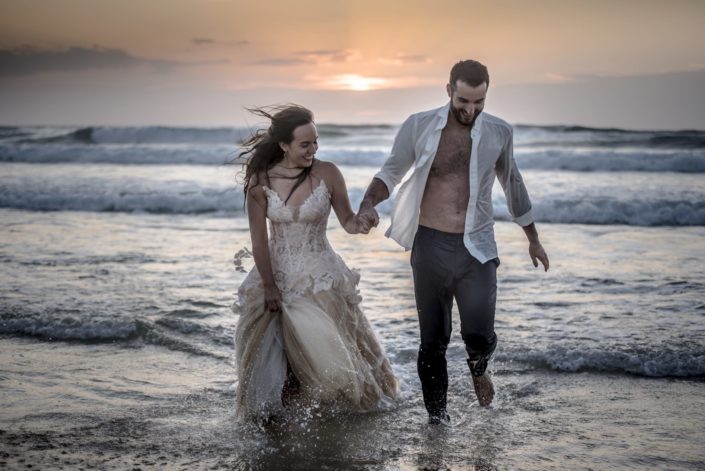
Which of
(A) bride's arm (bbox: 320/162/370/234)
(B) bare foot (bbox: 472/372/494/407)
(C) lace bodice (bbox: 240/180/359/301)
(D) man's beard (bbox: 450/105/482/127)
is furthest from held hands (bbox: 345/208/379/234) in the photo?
(B) bare foot (bbox: 472/372/494/407)

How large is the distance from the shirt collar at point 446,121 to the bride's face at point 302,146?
789 mm

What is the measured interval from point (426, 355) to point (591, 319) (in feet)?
10.6

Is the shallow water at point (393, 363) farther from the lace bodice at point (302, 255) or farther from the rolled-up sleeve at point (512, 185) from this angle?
the rolled-up sleeve at point (512, 185)

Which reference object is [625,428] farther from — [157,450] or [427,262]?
[157,450]

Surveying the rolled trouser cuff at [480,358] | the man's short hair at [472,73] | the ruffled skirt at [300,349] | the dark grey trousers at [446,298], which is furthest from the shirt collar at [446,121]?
the rolled trouser cuff at [480,358]

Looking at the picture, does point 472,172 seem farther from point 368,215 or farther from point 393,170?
point 368,215

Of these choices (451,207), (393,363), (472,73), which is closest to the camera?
(472,73)

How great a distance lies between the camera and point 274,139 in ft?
17.1

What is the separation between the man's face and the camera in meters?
4.79

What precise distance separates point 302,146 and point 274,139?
19cm

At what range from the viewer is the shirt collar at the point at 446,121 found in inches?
196

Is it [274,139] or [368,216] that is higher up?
[274,139]

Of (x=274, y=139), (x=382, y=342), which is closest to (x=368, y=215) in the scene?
(x=274, y=139)

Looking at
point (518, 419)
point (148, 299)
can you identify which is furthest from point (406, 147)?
point (148, 299)
